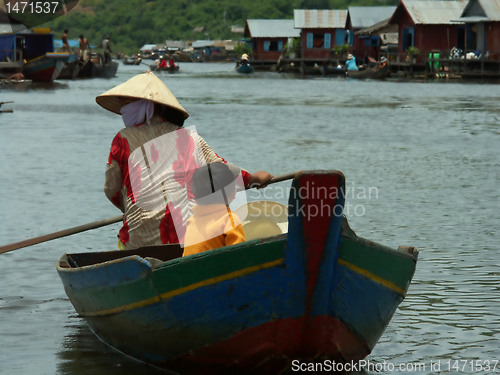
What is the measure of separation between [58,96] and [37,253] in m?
26.8

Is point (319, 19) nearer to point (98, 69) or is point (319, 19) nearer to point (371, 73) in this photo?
point (371, 73)

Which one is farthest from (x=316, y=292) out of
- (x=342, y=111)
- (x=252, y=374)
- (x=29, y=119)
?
(x=342, y=111)

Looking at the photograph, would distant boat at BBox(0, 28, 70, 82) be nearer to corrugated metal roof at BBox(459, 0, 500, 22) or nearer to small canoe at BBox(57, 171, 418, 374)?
corrugated metal roof at BBox(459, 0, 500, 22)

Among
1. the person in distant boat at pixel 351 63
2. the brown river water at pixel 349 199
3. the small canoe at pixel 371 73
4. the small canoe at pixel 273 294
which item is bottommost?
the brown river water at pixel 349 199

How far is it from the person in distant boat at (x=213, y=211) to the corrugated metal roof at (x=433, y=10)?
140 ft

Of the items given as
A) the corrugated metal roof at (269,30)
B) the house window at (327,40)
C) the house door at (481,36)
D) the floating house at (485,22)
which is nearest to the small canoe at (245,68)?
the house window at (327,40)

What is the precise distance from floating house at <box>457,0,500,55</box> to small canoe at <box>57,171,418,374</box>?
119 feet

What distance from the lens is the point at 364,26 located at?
5912cm

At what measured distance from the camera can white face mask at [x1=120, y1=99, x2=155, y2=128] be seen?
18.4 feet

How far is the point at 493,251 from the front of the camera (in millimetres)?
8367

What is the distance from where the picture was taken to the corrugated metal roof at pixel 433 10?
153 ft

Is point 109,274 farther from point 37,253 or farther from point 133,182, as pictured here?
point 37,253

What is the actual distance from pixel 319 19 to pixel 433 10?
1427 centimetres

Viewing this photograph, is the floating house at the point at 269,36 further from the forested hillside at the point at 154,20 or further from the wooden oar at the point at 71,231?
the forested hillside at the point at 154,20
